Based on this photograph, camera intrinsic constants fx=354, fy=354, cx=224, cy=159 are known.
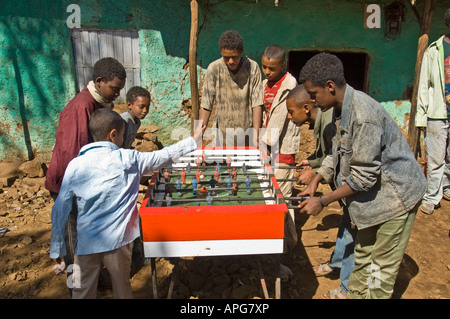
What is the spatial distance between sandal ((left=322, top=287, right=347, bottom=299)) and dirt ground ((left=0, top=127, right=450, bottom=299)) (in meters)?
0.15

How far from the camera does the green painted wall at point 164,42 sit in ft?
20.9

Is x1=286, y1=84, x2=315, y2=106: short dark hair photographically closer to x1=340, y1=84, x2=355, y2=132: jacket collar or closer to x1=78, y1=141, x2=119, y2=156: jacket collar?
x1=340, y1=84, x2=355, y2=132: jacket collar

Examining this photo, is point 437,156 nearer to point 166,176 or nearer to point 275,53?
point 275,53

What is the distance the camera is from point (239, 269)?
3807 mm

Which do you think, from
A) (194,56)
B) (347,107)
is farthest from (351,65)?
(347,107)

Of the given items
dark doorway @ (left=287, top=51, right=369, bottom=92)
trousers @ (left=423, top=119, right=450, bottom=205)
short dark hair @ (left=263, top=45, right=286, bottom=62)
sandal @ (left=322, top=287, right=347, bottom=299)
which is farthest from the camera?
dark doorway @ (left=287, top=51, right=369, bottom=92)

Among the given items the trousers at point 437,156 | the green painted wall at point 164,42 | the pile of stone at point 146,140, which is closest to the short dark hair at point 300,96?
the trousers at point 437,156

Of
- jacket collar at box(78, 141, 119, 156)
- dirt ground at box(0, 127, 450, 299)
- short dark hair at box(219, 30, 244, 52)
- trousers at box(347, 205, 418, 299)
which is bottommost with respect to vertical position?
dirt ground at box(0, 127, 450, 299)

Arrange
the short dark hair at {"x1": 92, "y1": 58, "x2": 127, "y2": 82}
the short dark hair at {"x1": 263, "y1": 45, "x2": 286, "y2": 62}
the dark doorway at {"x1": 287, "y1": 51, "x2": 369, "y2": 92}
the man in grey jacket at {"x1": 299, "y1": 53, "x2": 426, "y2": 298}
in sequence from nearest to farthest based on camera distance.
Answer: the man in grey jacket at {"x1": 299, "y1": 53, "x2": 426, "y2": 298}
the short dark hair at {"x1": 92, "y1": 58, "x2": 127, "y2": 82}
the short dark hair at {"x1": 263, "y1": 45, "x2": 286, "y2": 62}
the dark doorway at {"x1": 287, "y1": 51, "x2": 369, "y2": 92}

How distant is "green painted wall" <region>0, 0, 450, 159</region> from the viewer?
251 inches

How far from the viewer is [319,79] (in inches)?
99.0

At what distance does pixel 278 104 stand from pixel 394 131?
6.05ft

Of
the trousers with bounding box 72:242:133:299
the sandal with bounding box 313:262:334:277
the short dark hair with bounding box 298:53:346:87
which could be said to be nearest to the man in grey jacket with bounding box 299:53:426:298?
the short dark hair with bounding box 298:53:346:87

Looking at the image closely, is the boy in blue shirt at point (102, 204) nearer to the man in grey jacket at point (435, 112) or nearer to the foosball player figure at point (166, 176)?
the foosball player figure at point (166, 176)
